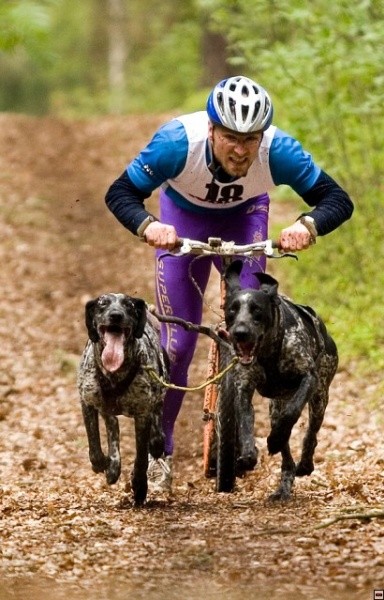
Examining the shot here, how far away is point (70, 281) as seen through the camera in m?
14.5

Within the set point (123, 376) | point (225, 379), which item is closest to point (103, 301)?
point (123, 376)

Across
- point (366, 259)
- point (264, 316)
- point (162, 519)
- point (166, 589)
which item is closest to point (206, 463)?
point (162, 519)

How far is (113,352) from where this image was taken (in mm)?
6238

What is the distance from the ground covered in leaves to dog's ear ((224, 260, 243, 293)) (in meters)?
1.21

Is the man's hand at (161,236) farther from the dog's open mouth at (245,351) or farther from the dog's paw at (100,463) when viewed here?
the dog's paw at (100,463)

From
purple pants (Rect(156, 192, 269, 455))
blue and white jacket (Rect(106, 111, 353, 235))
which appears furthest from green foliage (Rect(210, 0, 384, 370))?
blue and white jacket (Rect(106, 111, 353, 235))

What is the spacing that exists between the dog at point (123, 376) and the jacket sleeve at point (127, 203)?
0.44 metres

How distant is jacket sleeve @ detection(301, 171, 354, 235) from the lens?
6465mm

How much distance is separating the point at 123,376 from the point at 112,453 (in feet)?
2.31

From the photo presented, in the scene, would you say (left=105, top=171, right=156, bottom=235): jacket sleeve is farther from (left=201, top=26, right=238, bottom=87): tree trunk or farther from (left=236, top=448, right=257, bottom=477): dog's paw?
(left=201, top=26, right=238, bottom=87): tree trunk

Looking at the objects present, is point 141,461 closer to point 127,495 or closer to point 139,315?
point 127,495

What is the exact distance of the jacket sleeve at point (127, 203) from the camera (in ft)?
21.2

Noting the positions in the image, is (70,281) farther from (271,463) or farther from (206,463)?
(206,463)

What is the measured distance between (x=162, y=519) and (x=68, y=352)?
566 centimetres
